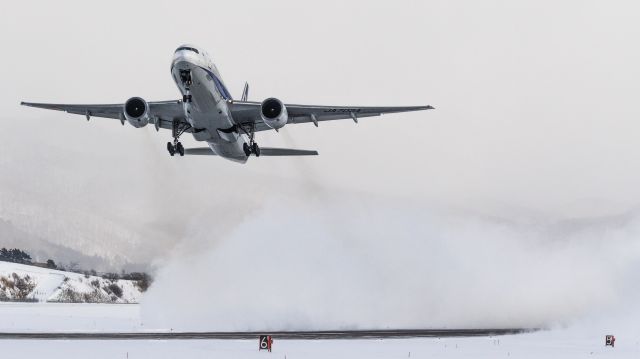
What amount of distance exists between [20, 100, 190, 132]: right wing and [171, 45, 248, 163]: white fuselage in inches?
71.9

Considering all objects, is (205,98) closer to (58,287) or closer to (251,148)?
(251,148)

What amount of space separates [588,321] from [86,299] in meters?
138

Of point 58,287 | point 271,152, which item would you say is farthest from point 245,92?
point 58,287

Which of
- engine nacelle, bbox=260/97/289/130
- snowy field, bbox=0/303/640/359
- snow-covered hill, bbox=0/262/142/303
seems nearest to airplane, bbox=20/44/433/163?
engine nacelle, bbox=260/97/289/130

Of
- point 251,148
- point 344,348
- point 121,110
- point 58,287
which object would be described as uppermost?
point 58,287

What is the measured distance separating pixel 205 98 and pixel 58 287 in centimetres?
14198

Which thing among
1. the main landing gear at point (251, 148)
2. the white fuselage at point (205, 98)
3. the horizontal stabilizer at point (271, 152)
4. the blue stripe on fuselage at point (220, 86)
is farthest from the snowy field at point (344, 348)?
the blue stripe on fuselage at point (220, 86)

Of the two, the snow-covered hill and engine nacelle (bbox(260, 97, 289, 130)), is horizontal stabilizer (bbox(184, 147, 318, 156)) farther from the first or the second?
the snow-covered hill

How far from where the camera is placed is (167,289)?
237ft

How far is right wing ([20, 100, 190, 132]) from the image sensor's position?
49875 mm

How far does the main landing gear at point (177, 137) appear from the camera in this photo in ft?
171

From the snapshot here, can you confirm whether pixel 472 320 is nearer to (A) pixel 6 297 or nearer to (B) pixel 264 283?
(B) pixel 264 283

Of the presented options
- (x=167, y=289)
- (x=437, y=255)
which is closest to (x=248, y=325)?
(x=167, y=289)

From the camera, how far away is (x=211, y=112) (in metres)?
46.9
